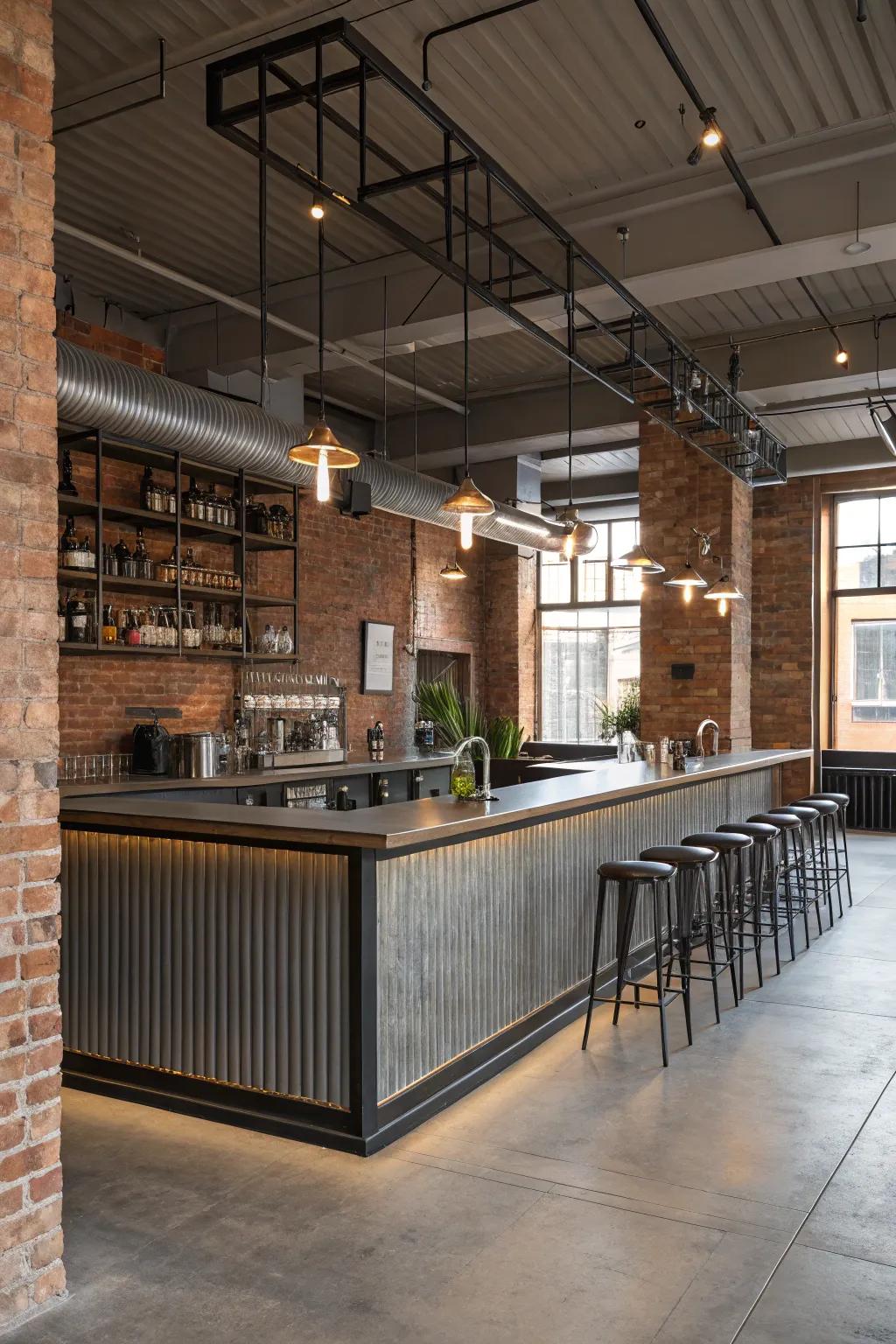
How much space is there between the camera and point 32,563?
8.17 feet

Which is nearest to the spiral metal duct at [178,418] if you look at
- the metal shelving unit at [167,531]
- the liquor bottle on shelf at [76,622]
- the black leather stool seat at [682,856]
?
the metal shelving unit at [167,531]

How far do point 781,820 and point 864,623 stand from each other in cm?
605

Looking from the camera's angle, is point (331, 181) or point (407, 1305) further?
point (331, 181)

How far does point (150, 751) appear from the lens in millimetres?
6613

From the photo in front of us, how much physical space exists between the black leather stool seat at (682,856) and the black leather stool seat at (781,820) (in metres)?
1.48

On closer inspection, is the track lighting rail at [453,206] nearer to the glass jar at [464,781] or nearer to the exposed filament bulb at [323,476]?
the exposed filament bulb at [323,476]

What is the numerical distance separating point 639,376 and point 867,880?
4336mm

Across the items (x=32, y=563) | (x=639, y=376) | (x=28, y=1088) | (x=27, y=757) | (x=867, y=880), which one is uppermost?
(x=639, y=376)

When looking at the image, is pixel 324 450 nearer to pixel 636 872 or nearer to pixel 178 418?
pixel 178 418

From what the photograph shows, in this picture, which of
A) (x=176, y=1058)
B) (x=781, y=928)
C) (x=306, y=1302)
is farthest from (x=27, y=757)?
(x=781, y=928)

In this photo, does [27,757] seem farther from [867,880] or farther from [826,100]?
[867,880]

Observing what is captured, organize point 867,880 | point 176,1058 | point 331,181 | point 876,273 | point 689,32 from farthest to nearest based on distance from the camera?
point 867,880 < point 876,273 < point 331,181 < point 689,32 < point 176,1058

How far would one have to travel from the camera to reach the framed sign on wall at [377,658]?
9.80 meters

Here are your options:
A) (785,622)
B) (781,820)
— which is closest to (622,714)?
(785,622)
